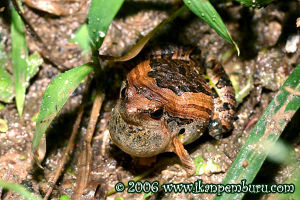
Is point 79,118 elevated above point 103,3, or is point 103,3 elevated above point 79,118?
point 103,3

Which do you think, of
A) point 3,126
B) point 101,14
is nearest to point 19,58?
point 3,126

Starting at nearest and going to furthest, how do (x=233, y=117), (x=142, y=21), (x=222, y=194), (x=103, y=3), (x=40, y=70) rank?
(x=103, y=3) → (x=222, y=194) → (x=233, y=117) → (x=40, y=70) → (x=142, y=21)

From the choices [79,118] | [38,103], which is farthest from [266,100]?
[38,103]

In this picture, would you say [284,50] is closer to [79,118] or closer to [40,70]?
[79,118]

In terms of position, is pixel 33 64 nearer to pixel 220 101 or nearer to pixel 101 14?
pixel 101 14

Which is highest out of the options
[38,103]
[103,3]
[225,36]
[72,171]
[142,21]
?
[103,3]

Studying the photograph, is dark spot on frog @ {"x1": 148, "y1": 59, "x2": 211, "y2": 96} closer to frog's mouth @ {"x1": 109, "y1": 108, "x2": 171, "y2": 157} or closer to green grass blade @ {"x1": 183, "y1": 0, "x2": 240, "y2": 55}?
Result: frog's mouth @ {"x1": 109, "y1": 108, "x2": 171, "y2": 157}

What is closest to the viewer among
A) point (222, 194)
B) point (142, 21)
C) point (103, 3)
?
point (103, 3)

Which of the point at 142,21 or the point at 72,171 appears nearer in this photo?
the point at 72,171

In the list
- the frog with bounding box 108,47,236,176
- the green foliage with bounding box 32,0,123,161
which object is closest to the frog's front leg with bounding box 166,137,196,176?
the frog with bounding box 108,47,236,176
